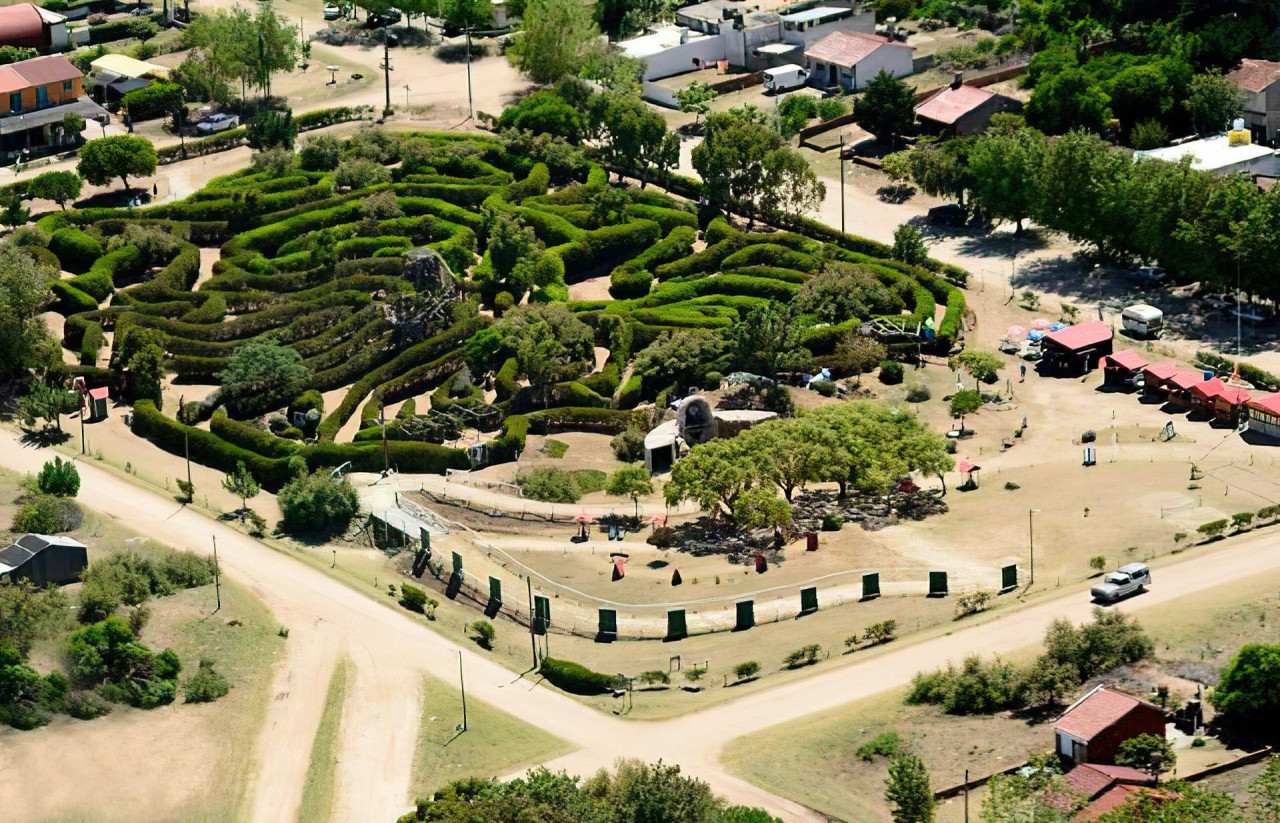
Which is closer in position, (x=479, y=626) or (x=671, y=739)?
(x=671, y=739)

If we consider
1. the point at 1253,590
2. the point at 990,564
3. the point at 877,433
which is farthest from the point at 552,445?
the point at 1253,590

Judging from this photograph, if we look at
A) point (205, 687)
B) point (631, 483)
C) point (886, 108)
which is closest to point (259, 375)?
point (631, 483)

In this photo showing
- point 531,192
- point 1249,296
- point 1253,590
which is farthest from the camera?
point 531,192

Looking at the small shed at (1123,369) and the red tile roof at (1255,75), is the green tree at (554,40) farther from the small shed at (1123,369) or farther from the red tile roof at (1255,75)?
the small shed at (1123,369)

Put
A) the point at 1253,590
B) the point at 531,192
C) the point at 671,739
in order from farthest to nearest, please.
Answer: the point at 531,192
the point at 1253,590
the point at 671,739

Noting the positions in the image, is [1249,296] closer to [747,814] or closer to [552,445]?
[552,445]
